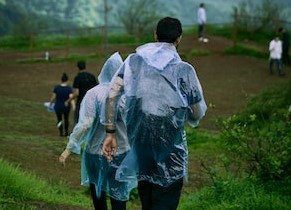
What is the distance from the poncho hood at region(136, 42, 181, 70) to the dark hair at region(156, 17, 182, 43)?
0.04m

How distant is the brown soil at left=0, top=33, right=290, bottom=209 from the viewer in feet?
32.4

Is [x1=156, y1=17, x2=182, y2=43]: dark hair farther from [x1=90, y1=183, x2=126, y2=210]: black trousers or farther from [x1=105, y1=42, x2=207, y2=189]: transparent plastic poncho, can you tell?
[x1=90, y1=183, x2=126, y2=210]: black trousers

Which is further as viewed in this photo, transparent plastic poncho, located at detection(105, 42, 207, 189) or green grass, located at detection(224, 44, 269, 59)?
green grass, located at detection(224, 44, 269, 59)

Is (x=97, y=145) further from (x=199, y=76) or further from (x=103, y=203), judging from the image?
(x=199, y=76)

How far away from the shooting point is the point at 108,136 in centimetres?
491

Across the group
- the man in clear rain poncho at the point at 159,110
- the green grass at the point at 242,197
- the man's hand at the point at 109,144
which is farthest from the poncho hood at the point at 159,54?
the green grass at the point at 242,197

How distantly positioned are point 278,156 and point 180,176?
6.63ft

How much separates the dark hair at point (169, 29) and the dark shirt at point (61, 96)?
26.6ft

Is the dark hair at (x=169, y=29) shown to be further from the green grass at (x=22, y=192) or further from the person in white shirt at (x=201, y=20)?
the person in white shirt at (x=201, y=20)

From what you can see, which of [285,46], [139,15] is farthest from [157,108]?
[139,15]

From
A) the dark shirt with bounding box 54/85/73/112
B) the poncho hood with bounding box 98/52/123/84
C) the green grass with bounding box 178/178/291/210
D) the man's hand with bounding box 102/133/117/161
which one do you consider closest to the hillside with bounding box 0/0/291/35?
the dark shirt with bounding box 54/85/73/112

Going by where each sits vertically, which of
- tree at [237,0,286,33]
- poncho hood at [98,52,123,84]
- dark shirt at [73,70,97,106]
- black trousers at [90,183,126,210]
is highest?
poncho hood at [98,52,123,84]

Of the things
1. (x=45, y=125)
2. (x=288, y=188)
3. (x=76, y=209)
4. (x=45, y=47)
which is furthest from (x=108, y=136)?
(x=45, y=47)

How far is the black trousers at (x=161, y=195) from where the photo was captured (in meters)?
4.73
